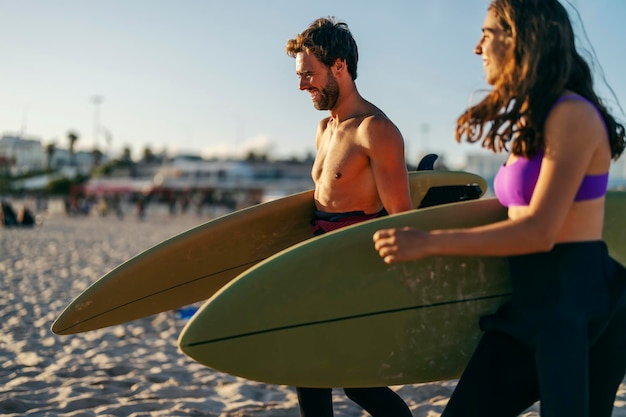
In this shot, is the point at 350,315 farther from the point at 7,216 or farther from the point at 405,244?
the point at 7,216

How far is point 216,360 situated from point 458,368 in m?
0.67

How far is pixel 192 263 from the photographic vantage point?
263 centimetres

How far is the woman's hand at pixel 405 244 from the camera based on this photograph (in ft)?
4.73

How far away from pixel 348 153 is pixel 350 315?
1.88 ft

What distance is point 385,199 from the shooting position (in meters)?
2.07

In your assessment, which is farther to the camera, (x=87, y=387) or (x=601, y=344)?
(x=87, y=387)

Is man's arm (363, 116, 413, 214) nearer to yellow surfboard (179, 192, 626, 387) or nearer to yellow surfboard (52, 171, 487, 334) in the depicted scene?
yellow surfboard (179, 192, 626, 387)

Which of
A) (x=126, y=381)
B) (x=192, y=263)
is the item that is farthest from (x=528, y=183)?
(x=126, y=381)

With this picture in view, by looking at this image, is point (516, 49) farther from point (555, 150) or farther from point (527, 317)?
point (527, 317)

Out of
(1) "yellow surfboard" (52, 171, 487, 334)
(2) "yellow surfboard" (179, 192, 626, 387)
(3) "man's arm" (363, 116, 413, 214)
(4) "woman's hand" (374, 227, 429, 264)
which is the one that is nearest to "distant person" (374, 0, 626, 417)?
(4) "woman's hand" (374, 227, 429, 264)

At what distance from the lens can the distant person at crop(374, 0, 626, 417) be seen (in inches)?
54.6

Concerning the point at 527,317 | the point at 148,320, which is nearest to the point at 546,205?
the point at 527,317

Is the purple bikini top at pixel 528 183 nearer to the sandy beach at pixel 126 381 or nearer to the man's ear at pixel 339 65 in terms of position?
the man's ear at pixel 339 65

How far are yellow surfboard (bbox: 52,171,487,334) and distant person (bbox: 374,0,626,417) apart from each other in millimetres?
1126
